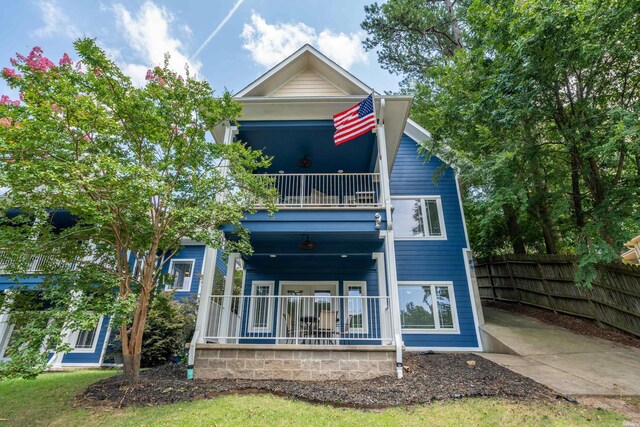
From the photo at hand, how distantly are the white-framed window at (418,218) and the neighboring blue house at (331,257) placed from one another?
0.04 meters

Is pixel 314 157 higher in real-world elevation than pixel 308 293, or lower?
higher

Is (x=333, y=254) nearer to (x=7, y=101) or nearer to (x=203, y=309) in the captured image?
(x=203, y=309)

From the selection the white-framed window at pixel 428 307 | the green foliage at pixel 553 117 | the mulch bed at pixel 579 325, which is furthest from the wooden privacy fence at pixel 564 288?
the white-framed window at pixel 428 307

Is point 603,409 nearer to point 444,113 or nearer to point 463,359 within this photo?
point 463,359

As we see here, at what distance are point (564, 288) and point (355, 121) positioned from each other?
27.6 feet

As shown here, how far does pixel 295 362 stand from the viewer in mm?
5844

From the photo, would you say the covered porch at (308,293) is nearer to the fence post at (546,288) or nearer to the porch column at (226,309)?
the porch column at (226,309)

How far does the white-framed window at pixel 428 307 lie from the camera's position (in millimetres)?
9188

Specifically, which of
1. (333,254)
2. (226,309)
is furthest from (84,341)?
(333,254)

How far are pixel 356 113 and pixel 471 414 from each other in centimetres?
621

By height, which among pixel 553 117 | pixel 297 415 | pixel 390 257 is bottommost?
pixel 297 415

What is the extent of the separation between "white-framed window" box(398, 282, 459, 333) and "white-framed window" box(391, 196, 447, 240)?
1668 mm

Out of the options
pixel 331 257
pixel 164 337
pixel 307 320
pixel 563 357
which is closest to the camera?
pixel 563 357

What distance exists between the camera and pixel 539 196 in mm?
9414
